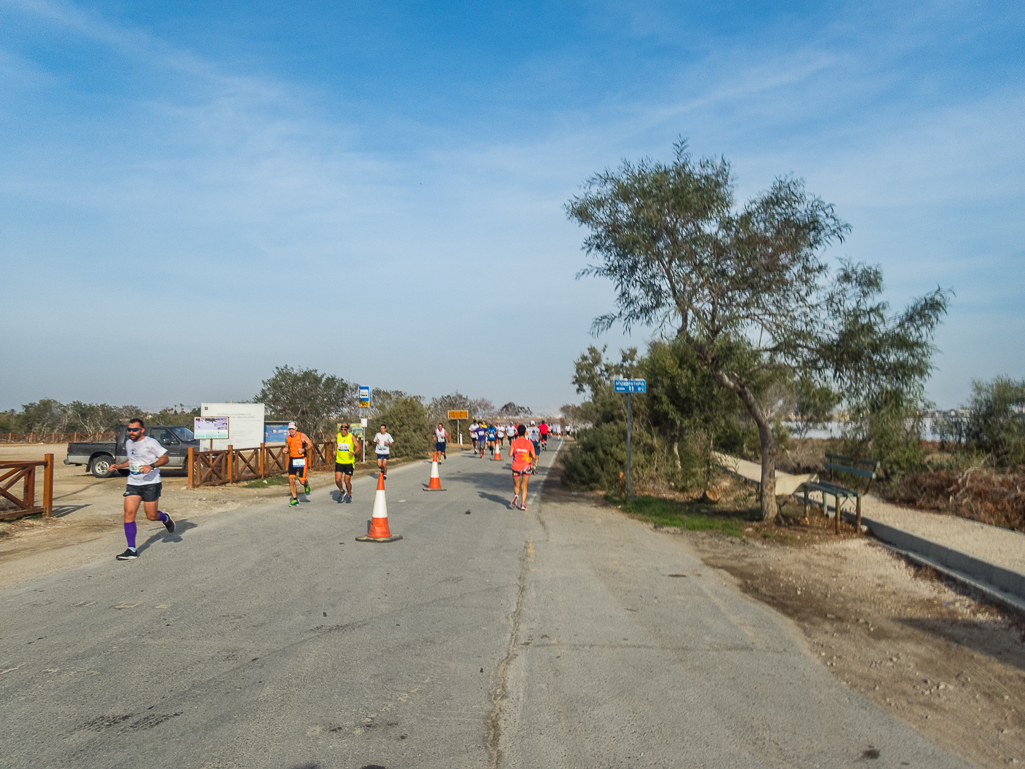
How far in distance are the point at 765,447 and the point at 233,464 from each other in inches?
564

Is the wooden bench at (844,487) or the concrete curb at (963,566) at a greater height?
the wooden bench at (844,487)

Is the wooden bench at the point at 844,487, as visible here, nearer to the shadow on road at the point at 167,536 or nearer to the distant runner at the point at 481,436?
the shadow on road at the point at 167,536

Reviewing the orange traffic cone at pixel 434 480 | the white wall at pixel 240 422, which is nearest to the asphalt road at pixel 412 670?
the orange traffic cone at pixel 434 480

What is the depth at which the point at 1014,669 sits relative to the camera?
18.3ft

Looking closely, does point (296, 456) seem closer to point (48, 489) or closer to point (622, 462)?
point (48, 489)

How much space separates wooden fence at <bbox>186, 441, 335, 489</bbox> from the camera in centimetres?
1894

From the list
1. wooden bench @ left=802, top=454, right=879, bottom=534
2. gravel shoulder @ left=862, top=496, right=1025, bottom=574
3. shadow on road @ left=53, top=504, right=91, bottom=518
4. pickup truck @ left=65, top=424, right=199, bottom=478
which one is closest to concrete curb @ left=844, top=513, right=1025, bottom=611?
gravel shoulder @ left=862, top=496, right=1025, bottom=574

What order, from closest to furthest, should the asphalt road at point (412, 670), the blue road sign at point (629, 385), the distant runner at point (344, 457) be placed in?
the asphalt road at point (412, 670), the blue road sign at point (629, 385), the distant runner at point (344, 457)

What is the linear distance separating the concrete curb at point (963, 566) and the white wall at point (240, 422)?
1811 cm

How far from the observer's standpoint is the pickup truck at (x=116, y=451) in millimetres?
22203

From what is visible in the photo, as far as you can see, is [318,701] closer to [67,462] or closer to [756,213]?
[756,213]

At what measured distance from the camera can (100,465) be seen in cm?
2262

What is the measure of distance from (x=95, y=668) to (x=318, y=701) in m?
1.79

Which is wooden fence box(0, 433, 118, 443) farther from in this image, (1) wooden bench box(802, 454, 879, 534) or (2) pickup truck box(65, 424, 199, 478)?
(1) wooden bench box(802, 454, 879, 534)
